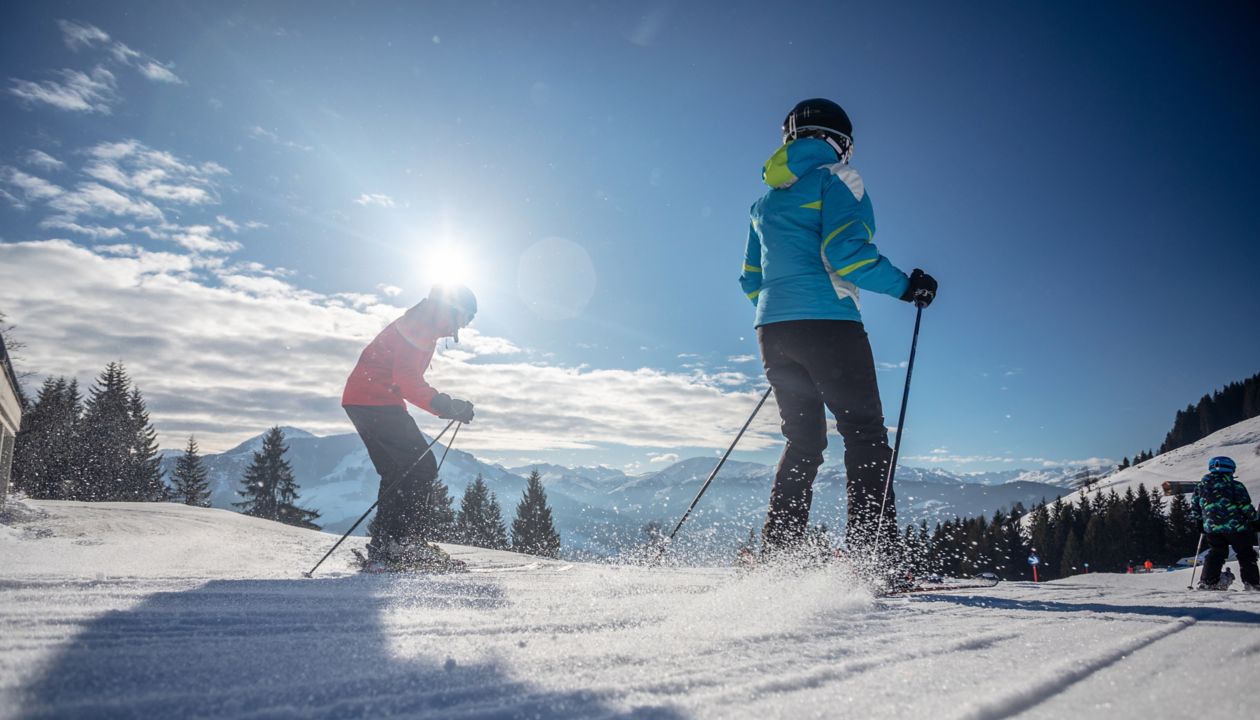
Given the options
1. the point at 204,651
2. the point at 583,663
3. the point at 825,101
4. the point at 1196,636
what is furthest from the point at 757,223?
the point at 204,651

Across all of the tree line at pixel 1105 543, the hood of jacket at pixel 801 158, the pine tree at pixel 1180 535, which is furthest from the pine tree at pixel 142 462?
the pine tree at pixel 1180 535

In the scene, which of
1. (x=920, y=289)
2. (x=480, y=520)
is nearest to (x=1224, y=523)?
(x=920, y=289)

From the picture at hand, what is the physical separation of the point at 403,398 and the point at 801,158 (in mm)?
3485

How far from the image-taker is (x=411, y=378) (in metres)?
4.54

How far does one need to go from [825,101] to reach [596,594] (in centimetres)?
308

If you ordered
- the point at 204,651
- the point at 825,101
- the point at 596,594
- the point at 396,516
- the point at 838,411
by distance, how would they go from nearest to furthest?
the point at 204,651
the point at 596,594
the point at 838,411
the point at 825,101
the point at 396,516

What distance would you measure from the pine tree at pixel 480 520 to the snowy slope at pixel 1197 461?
76832 mm

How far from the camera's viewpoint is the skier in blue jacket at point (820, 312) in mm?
2945

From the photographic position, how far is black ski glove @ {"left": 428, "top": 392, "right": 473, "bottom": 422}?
4.45 m

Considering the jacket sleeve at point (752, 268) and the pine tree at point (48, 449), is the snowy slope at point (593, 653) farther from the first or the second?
the pine tree at point (48, 449)

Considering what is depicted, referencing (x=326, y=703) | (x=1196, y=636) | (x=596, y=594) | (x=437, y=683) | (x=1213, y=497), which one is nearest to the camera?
(x=326, y=703)

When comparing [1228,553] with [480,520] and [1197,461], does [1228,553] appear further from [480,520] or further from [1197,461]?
[1197,461]

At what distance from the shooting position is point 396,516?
422cm

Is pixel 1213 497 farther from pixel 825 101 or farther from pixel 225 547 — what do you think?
pixel 225 547
